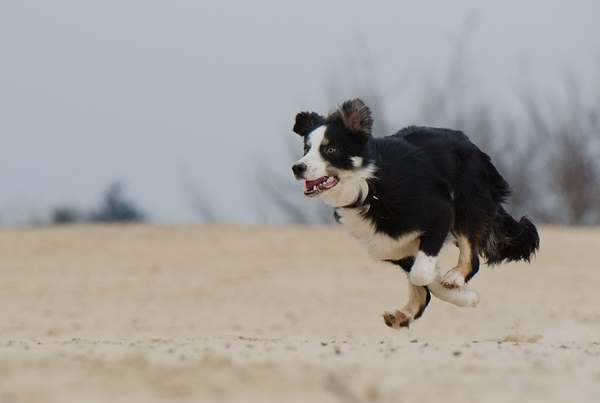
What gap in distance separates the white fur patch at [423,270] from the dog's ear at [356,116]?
104 cm

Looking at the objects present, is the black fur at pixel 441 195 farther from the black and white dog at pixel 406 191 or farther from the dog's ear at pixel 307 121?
the dog's ear at pixel 307 121

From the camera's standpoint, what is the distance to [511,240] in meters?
11.3

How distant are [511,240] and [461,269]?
1.02 metres

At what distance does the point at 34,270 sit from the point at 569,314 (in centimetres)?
987

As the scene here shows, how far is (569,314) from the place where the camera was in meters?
18.9

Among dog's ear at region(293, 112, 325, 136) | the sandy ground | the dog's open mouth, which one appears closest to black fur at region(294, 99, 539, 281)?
dog's ear at region(293, 112, 325, 136)

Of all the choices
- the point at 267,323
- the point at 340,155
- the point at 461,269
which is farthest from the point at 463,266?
the point at 267,323

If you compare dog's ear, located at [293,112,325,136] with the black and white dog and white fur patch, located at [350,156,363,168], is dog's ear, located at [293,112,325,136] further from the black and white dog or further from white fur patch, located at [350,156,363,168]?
white fur patch, located at [350,156,363,168]

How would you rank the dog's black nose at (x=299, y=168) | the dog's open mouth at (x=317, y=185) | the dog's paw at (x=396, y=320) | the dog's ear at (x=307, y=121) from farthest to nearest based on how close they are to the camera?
the dog's paw at (x=396, y=320), the dog's ear at (x=307, y=121), the dog's open mouth at (x=317, y=185), the dog's black nose at (x=299, y=168)

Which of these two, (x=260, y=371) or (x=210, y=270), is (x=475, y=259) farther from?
(x=210, y=270)

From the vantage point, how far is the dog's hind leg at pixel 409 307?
34.1ft

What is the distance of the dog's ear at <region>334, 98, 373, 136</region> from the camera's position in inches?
389

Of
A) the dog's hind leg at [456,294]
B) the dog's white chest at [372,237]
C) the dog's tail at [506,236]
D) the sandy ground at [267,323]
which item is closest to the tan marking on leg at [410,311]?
the dog's hind leg at [456,294]

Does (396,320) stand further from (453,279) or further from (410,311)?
(453,279)
